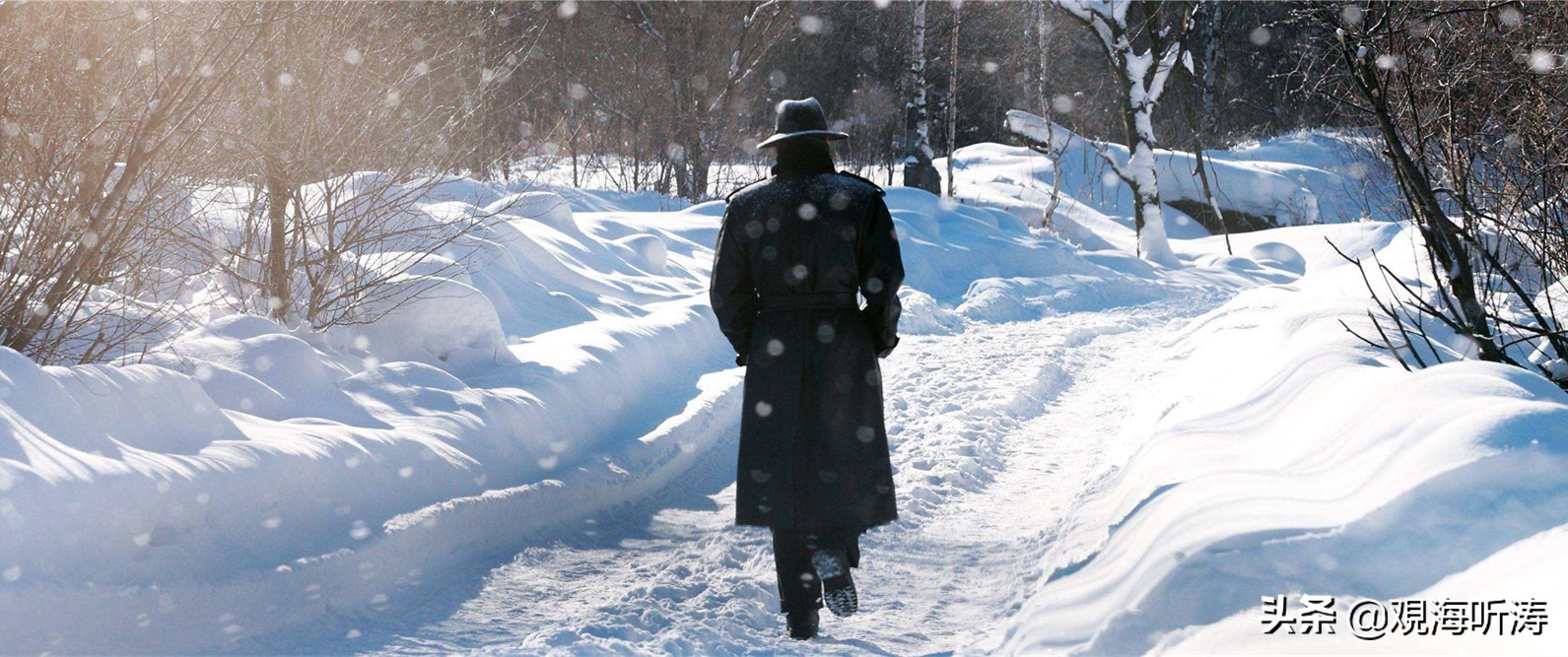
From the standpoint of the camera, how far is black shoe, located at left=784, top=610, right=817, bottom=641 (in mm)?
3887

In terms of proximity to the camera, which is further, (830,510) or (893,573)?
(893,573)

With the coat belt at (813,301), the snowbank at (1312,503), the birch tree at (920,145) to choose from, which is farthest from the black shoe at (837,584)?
the birch tree at (920,145)

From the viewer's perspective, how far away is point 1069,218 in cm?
2089

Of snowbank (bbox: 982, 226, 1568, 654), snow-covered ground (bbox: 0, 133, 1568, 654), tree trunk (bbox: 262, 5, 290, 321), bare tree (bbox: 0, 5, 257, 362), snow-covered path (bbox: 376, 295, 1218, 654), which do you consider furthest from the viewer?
tree trunk (bbox: 262, 5, 290, 321)

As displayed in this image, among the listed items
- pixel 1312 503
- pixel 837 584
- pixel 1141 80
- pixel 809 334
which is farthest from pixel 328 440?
pixel 1141 80

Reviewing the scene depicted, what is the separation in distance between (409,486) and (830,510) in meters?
1.98

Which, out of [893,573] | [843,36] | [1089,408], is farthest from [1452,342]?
[843,36]

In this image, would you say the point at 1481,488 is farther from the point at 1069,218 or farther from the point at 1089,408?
the point at 1069,218

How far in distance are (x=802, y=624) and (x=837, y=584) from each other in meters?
0.17

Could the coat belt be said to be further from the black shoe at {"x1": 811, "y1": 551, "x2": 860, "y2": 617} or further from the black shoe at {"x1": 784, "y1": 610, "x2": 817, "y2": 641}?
the black shoe at {"x1": 784, "y1": 610, "x2": 817, "y2": 641}

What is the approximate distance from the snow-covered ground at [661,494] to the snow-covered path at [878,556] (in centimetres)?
2

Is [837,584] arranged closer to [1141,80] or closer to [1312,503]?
[1312,503]

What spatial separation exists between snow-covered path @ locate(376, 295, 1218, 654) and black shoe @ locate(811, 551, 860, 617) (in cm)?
10

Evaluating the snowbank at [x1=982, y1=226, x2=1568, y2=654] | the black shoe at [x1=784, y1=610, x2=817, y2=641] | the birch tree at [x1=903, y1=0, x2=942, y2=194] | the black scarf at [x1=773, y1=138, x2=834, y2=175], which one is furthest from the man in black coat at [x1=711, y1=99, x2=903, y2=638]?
the birch tree at [x1=903, y1=0, x2=942, y2=194]
